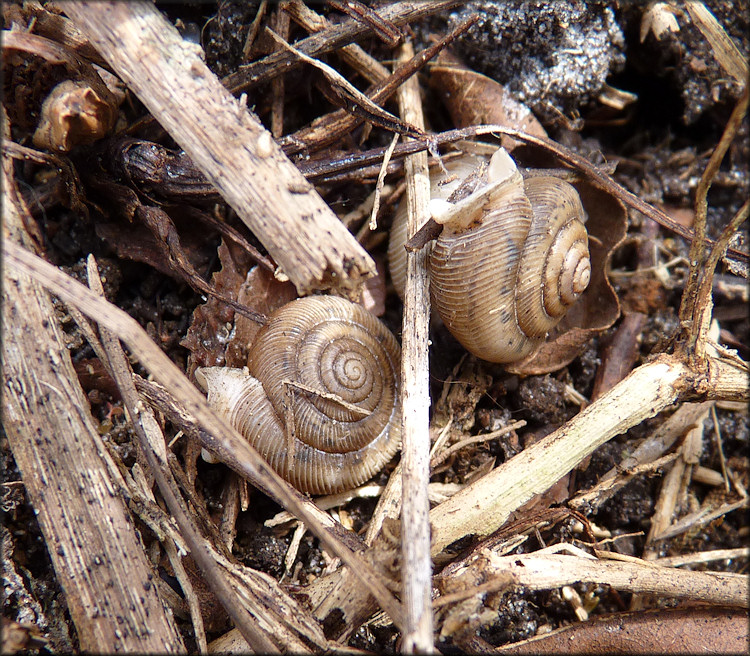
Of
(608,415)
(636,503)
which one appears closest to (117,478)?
(608,415)

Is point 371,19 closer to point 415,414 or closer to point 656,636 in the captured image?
point 415,414

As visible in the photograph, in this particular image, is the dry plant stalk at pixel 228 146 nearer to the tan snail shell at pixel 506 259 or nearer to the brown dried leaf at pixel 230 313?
the tan snail shell at pixel 506 259

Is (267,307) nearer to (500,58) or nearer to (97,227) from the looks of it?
(97,227)

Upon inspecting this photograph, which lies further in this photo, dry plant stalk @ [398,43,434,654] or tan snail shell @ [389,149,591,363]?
tan snail shell @ [389,149,591,363]

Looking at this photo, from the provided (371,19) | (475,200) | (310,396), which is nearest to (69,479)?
(310,396)

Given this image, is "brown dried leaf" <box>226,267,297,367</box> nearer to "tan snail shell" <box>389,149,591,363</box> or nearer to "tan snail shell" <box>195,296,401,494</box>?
"tan snail shell" <box>195,296,401,494</box>

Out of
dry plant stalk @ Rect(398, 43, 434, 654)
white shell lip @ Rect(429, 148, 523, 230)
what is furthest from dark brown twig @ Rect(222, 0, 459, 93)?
white shell lip @ Rect(429, 148, 523, 230)
